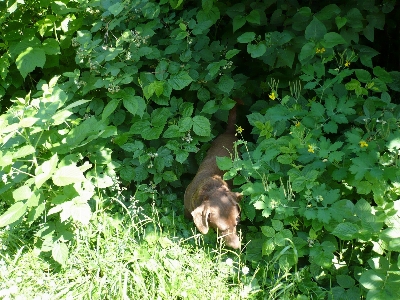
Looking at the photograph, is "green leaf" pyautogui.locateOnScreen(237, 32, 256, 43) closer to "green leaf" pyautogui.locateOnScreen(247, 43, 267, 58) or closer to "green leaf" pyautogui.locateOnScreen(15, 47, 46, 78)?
"green leaf" pyautogui.locateOnScreen(247, 43, 267, 58)

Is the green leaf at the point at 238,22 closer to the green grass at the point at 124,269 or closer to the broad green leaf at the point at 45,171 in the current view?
the green grass at the point at 124,269

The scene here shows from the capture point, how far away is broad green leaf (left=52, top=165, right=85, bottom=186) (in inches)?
109

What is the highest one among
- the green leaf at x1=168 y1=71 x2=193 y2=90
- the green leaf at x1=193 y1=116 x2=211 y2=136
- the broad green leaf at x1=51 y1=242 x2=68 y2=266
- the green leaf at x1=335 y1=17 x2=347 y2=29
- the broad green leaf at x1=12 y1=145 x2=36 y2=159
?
the broad green leaf at x1=12 y1=145 x2=36 y2=159

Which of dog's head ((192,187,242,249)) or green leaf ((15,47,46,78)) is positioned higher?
green leaf ((15,47,46,78))

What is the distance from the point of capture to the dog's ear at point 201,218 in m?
3.15

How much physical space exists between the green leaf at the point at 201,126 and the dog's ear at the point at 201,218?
66 cm

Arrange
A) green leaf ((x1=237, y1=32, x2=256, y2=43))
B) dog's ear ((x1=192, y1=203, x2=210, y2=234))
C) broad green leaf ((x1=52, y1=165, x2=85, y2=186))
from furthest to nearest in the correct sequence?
1. green leaf ((x1=237, y1=32, x2=256, y2=43))
2. dog's ear ((x1=192, y1=203, x2=210, y2=234))
3. broad green leaf ((x1=52, y1=165, x2=85, y2=186))

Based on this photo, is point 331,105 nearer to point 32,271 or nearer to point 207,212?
point 207,212

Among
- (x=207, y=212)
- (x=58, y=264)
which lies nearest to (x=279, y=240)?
(x=207, y=212)

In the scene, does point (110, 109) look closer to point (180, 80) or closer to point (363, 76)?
point (180, 80)

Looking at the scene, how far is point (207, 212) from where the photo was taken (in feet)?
10.4

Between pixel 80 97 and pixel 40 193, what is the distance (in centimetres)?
121

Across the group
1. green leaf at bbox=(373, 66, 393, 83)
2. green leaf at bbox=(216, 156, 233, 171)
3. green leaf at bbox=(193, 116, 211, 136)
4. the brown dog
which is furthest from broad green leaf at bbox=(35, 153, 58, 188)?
green leaf at bbox=(373, 66, 393, 83)

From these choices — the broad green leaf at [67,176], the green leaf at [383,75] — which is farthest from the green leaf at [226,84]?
the broad green leaf at [67,176]
